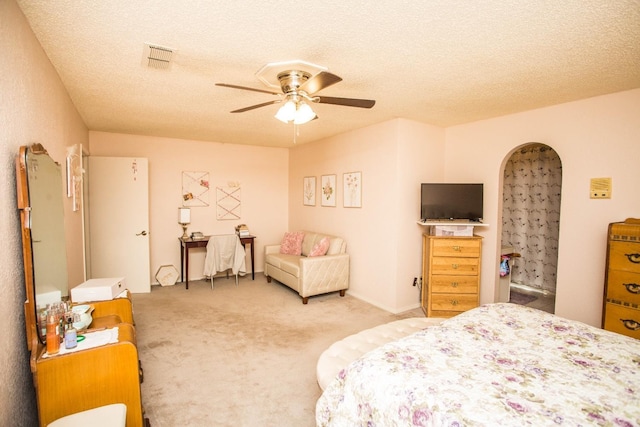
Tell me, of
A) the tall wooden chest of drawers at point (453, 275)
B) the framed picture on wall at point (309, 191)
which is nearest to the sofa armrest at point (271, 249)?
the framed picture on wall at point (309, 191)

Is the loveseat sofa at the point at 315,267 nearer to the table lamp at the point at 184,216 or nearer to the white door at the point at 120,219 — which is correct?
the table lamp at the point at 184,216

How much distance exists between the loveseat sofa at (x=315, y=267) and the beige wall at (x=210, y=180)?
117cm

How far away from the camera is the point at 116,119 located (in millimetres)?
3957

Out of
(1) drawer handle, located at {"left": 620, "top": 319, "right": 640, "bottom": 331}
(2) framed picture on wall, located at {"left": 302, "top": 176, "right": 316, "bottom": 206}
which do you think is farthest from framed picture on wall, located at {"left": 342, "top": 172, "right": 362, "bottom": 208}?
(1) drawer handle, located at {"left": 620, "top": 319, "right": 640, "bottom": 331}

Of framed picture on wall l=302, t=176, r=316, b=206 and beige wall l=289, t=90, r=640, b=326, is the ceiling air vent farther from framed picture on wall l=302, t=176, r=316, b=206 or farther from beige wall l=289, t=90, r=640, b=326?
framed picture on wall l=302, t=176, r=316, b=206

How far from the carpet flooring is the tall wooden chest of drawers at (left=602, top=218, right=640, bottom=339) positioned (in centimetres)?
196

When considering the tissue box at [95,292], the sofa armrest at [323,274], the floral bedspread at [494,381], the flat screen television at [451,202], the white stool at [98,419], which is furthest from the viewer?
the sofa armrest at [323,274]

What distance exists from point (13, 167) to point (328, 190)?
155 inches

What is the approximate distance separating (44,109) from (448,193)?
389 centimetres

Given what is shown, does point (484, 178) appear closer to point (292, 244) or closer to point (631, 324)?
point (631, 324)

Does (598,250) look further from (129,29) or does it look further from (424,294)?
(129,29)

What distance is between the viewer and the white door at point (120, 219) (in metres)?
4.47

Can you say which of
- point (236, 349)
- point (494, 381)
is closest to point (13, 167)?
point (236, 349)

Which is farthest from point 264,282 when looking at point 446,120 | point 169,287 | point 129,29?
point 129,29
